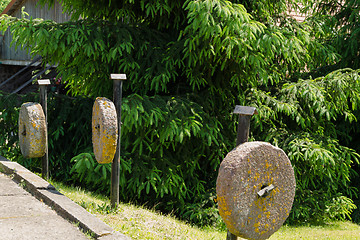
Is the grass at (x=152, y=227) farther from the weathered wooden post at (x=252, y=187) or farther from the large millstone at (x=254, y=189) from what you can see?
A: the large millstone at (x=254, y=189)

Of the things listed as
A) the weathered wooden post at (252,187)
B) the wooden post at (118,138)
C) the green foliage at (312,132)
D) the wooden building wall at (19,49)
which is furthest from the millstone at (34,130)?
the wooden building wall at (19,49)

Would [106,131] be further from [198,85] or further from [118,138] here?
[198,85]

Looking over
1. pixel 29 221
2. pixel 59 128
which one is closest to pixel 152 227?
pixel 29 221

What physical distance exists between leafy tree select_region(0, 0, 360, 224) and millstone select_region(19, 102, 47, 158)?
3.09 ft

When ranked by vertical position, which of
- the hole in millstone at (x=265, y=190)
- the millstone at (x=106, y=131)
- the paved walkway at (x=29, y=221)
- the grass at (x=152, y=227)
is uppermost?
the millstone at (x=106, y=131)

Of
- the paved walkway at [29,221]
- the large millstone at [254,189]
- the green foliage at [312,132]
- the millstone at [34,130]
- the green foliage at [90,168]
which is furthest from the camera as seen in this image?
the green foliage at [312,132]

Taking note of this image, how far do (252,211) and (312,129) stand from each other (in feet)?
13.9

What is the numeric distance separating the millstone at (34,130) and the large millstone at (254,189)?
11.8ft

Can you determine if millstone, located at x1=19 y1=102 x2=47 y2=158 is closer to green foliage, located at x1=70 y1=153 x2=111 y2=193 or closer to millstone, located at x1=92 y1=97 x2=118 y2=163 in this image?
green foliage, located at x1=70 y1=153 x2=111 y2=193

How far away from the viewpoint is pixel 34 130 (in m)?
5.84

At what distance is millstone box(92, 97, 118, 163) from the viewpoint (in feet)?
15.0

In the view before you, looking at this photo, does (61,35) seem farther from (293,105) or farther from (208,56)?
(293,105)

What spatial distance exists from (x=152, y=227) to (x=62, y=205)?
1082 mm

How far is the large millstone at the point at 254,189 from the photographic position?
3197 millimetres
